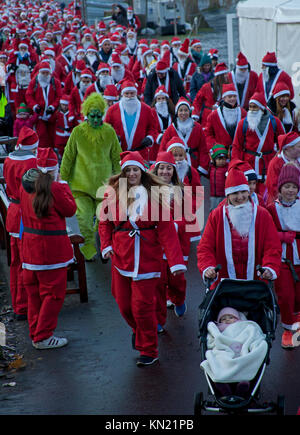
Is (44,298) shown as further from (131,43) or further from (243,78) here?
(131,43)

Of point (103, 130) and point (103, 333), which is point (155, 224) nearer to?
point (103, 333)

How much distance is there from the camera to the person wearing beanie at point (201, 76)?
14.0 metres

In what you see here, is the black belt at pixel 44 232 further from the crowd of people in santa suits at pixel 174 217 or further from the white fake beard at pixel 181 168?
the white fake beard at pixel 181 168

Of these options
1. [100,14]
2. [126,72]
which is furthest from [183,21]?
[126,72]

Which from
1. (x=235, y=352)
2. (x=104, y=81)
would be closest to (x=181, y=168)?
(x=235, y=352)

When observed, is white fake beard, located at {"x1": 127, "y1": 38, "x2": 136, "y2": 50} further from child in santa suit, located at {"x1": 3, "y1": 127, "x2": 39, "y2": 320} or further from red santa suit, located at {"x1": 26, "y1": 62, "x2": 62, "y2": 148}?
child in santa suit, located at {"x1": 3, "y1": 127, "x2": 39, "y2": 320}

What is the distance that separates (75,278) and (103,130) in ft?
5.90

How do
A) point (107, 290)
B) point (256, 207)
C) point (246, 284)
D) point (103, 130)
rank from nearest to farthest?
point (246, 284), point (256, 207), point (107, 290), point (103, 130)

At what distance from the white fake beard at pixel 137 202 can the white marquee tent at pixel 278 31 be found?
1015 centimetres

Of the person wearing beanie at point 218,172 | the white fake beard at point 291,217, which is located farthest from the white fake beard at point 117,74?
the white fake beard at point 291,217

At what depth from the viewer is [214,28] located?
4044 cm

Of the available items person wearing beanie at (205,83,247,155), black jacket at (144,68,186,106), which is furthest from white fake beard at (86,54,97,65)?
person wearing beanie at (205,83,247,155)

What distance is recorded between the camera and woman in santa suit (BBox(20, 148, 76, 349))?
6.06 meters

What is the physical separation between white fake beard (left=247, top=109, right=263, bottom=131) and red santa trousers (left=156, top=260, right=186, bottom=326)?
8.73ft
